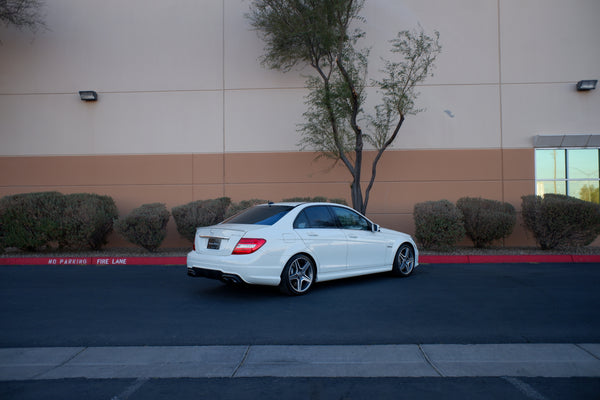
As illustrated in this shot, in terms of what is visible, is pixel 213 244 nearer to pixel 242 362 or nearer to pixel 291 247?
pixel 291 247

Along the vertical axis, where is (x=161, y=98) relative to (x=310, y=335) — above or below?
above

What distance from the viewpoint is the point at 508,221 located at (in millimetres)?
12258

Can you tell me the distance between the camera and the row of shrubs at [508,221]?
1188 cm

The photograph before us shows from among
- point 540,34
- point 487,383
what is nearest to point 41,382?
point 487,383

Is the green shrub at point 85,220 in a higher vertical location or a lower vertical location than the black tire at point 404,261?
higher

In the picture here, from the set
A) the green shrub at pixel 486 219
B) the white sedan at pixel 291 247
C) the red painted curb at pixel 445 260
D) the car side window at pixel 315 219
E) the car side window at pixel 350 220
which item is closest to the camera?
the white sedan at pixel 291 247

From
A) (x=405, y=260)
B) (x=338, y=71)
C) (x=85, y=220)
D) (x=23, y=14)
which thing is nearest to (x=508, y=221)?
(x=405, y=260)

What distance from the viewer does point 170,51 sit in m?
14.6

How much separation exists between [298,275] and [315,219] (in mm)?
1057

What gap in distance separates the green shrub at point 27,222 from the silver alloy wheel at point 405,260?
8844 millimetres

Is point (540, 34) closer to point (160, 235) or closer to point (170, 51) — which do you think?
point (170, 51)

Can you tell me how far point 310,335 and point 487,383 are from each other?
1.96 metres

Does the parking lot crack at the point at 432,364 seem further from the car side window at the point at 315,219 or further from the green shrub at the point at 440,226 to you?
the green shrub at the point at 440,226


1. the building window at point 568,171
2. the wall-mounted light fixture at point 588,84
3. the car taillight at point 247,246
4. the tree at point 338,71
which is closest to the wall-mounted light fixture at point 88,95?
the tree at point 338,71
